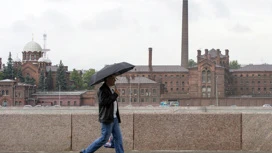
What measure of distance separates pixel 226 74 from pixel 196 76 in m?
8.77

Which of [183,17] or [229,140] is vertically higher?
[183,17]

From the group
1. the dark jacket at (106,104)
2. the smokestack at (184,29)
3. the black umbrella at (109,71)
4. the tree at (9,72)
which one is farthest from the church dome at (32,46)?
the dark jacket at (106,104)

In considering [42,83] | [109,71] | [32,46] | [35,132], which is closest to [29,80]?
[42,83]

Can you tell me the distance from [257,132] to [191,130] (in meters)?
1.38

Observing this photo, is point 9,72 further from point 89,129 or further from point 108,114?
point 108,114

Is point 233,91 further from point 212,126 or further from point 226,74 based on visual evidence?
point 212,126

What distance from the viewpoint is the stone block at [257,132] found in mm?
10969

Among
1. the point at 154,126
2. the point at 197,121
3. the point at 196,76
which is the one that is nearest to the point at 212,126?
the point at 197,121

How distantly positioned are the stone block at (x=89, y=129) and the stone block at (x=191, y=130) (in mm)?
225

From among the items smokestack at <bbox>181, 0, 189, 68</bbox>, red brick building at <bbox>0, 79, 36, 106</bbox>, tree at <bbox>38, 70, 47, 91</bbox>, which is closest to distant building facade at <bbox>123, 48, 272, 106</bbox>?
smokestack at <bbox>181, 0, 189, 68</bbox>

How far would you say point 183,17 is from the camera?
4624 inches

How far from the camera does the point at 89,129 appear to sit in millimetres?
11164

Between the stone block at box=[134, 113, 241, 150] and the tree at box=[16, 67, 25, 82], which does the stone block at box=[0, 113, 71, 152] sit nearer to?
the stone block at box=[134, 113, 241, 150]

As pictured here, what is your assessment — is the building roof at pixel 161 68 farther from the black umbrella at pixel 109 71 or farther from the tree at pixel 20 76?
the black umbrella at pixel 109 71
